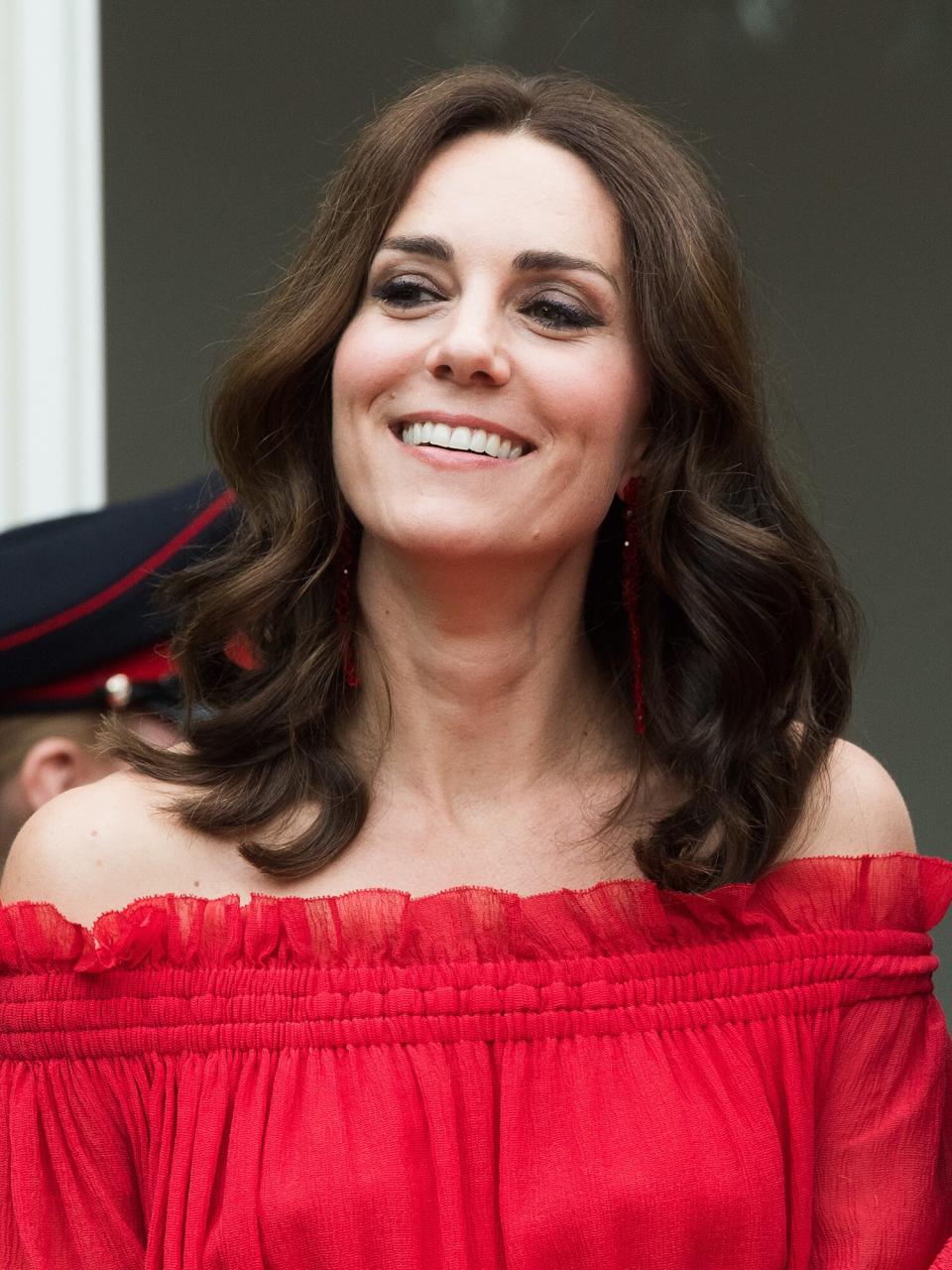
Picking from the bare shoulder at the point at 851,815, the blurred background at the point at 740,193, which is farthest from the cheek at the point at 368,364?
the blurred background at the point at 740,193

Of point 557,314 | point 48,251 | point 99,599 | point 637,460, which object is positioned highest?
point 48,251

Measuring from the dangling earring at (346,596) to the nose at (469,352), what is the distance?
11.4 inches

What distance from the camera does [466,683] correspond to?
220cm

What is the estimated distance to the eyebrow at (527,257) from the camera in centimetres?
209

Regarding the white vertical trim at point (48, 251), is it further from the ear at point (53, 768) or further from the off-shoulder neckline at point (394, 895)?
the off-shoulder neckline at point (394, 895)

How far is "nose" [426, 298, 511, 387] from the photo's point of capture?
Result: 79.8 inches

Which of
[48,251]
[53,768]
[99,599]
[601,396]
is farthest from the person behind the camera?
[48,251]

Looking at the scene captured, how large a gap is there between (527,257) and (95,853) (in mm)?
788

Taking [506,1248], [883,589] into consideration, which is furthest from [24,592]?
[883,589]

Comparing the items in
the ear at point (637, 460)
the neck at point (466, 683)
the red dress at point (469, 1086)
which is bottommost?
the red dress at point (469, 1086)

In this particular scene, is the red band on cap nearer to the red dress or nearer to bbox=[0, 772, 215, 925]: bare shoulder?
bbox=[0, 772, 215, 925]: bare shoulder

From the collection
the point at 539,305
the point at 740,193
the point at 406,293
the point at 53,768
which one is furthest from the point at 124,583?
the point at 740,193

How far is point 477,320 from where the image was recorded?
6.73ft

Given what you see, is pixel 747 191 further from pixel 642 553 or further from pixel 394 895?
pixel 394 895
